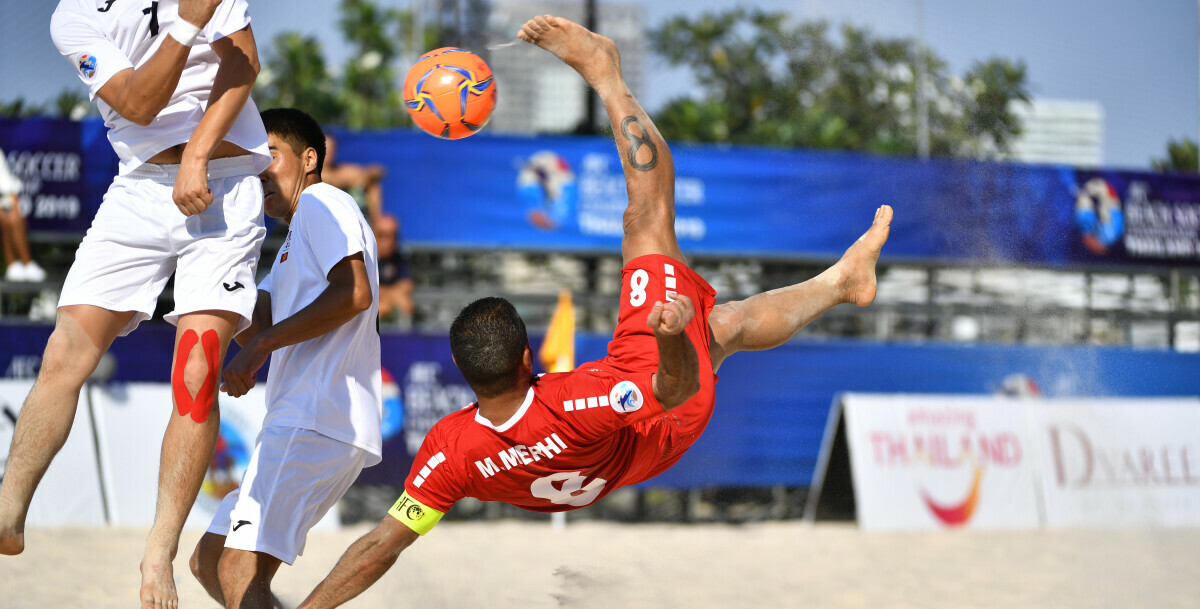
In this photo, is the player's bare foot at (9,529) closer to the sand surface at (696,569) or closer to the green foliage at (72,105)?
the sand surface at (696,569)

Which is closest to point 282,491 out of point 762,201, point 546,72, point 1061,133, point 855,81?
point 762,201

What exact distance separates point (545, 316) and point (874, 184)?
2851 mm

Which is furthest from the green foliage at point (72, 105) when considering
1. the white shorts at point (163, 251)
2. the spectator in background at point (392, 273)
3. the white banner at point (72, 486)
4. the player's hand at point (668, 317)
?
the player's hand at point (668, 317)

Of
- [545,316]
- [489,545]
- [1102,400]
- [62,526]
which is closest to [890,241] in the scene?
[1102,400]

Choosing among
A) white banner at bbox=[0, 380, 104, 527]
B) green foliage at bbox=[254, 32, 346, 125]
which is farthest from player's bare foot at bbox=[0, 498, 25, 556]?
green foliage at bbox=[254, 32, 346, 125]

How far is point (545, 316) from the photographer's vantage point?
313 inches

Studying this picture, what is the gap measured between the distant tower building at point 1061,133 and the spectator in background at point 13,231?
7.38 metres

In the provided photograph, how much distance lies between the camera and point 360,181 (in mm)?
7598

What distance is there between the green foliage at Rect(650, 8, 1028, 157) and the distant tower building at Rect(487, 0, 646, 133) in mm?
378

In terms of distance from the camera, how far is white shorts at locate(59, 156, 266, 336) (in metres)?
2.54

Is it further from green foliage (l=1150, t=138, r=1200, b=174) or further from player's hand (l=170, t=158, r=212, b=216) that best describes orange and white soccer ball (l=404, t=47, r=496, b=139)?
green foliage (l=1150, t=138, r=1200, b=174)

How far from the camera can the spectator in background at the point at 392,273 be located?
24.9ft

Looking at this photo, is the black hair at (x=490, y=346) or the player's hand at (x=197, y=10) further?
the black hair at (x=490, y=346)

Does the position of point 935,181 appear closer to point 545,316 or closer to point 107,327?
point 545,316
